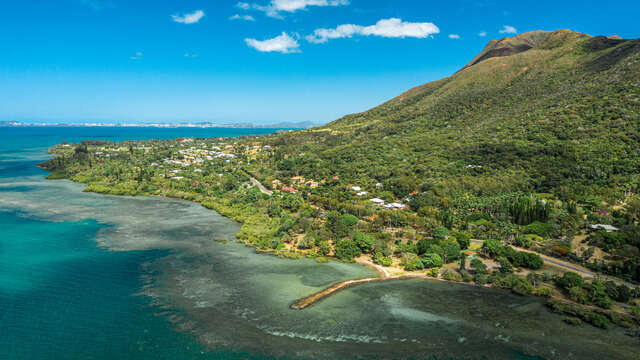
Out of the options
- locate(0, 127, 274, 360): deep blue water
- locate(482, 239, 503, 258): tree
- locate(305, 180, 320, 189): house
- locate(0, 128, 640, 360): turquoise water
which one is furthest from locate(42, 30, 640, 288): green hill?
locate(0, 127, 274, 360): deep blue water

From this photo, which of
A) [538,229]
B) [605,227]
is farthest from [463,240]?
[605,227]

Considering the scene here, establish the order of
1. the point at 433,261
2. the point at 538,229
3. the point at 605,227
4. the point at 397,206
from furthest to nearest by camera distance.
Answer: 1. the point at 397,206
2. the point at 538,229
3. the point at 605,227
4. the point at 433,261

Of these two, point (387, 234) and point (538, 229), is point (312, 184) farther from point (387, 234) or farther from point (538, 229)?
point (538, 229)

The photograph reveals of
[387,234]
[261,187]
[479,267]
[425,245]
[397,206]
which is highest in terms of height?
[397,206]

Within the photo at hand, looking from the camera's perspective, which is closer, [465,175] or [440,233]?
[440,233]

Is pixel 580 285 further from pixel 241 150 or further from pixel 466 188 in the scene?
pixel 241 150

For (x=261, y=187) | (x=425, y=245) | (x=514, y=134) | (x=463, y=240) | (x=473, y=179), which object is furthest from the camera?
(x=261, y=187)
